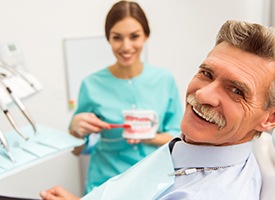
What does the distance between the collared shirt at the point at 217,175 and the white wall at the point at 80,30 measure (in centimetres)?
55

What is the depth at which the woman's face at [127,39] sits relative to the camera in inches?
54.0

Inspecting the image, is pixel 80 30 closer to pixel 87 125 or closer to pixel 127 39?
pixel 127 39

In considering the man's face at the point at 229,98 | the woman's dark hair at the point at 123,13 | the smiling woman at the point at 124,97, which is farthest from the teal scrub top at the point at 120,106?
the man's face at the point at 229,98

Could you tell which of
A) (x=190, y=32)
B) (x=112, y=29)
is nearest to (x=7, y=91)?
(x=112, y=29)

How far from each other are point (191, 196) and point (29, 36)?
1.13m

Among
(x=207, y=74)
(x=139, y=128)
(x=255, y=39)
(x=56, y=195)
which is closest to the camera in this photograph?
(x=255, y=39)

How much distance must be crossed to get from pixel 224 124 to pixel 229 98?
6 centimetres

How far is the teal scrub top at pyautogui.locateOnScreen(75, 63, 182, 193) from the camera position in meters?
1.41

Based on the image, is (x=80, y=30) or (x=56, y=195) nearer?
(x=56, y=195)

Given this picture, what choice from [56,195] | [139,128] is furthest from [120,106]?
[56,195]

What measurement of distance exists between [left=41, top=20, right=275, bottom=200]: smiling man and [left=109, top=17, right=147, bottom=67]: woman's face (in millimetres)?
547

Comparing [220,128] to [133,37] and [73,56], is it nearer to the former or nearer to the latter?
[133,37]

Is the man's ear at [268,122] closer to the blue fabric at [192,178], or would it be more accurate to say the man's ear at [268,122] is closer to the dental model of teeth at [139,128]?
the blue fabric at [192,178]

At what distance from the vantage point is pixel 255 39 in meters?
0.76
